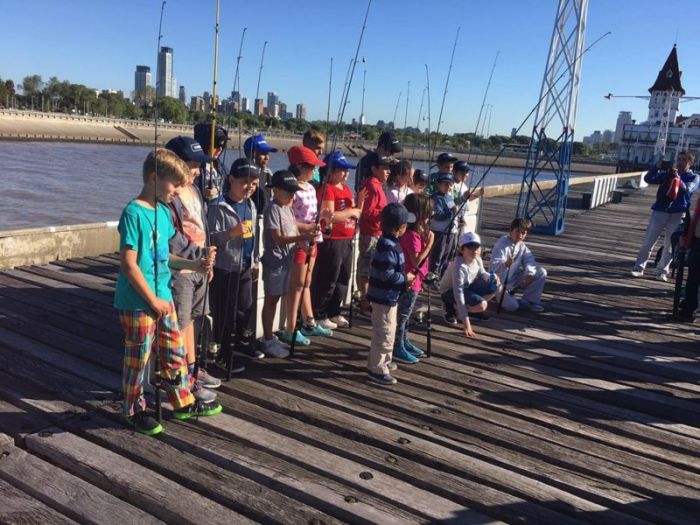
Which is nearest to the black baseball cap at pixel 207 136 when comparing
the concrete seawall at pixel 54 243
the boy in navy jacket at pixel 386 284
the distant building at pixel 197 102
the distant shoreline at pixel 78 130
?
the distant building at pixel 197 102

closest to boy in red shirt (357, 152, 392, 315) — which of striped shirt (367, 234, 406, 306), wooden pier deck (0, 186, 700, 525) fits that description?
wooden pier deck (0, 186, 700, 525)

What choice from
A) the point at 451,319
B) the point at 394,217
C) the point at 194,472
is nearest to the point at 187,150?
the point at 394,217

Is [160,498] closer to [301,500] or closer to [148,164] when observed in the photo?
[301,500]

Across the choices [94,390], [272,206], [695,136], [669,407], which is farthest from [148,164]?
[695,136]

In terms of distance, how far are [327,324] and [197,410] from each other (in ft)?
5.89

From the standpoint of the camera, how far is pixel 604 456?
3152 mm

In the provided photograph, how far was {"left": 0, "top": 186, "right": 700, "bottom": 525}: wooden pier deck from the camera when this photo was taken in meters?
2.54

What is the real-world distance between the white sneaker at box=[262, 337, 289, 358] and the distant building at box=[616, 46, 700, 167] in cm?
7587

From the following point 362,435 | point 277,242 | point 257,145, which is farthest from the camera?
point 257,145

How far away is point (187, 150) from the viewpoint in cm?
325

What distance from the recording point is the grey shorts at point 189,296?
10.5 ft

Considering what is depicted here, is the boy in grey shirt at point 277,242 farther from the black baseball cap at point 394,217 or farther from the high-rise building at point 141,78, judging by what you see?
the high-rise building at point 141,78

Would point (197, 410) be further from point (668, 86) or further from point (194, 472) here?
point (668, 86)

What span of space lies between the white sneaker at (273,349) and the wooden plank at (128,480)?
150 centimetres
